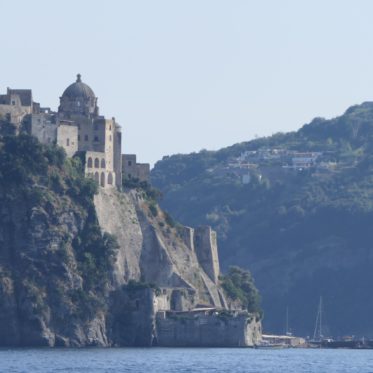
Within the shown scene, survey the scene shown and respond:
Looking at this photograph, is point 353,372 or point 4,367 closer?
point 4,367

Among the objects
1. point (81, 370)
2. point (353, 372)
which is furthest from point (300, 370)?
point (81, 370)

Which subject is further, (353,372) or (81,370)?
(353,372)

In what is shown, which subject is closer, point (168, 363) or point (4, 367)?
point (4, 367)

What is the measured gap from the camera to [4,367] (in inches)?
7170

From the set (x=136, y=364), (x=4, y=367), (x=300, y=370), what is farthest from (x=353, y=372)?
(x=4, y=367)

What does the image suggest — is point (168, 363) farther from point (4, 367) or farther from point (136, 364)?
point (4, 367)

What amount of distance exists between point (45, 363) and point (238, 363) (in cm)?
1927

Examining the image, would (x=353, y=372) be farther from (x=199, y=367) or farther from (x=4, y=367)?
(x=4, y=367)

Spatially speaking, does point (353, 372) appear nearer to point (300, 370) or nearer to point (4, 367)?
point (300, 370)

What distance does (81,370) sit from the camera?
181 meters

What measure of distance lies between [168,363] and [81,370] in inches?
612

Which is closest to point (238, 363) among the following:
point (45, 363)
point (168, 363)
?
point (168, 363)

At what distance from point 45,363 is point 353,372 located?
2638cm

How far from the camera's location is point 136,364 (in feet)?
630
